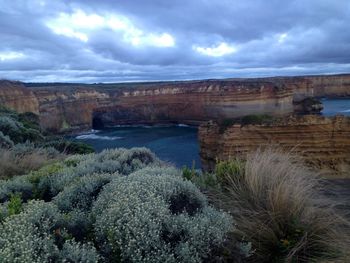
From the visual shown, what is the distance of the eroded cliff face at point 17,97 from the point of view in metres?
49.5

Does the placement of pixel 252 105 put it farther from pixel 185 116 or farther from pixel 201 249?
pixel 201 249

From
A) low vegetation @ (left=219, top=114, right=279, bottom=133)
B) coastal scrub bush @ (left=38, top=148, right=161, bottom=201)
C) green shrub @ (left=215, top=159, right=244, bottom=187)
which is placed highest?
coastal scrub bush @ (left=38, top=148, right=161, bottom=201)

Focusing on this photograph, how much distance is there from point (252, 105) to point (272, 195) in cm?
5029

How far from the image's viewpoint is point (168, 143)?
160 ft

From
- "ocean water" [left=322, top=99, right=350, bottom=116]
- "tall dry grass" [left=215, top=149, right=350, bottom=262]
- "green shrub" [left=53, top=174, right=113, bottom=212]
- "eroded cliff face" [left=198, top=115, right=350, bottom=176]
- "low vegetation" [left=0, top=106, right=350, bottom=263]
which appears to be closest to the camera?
"low vegetation" [left=0, top=106, right=350, bottom=263]

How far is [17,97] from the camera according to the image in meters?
51.6

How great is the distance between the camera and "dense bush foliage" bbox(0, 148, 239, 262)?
2.70 m

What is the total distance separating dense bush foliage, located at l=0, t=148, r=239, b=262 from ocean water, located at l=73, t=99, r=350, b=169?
2859 centimetres

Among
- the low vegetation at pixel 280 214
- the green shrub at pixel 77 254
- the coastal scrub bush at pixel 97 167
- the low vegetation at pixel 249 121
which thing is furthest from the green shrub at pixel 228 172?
the low vegetation at pixel 249 121

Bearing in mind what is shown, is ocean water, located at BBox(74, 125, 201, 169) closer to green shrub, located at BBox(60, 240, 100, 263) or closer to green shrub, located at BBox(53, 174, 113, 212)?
green shrub, located at BBox(53, 174, 113, 212)

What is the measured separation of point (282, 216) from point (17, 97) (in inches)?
2085

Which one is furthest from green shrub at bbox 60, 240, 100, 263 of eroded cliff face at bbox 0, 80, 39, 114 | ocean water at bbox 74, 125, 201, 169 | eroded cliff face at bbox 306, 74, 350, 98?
eroded cliff face at bbox 306, 74, 350, 98

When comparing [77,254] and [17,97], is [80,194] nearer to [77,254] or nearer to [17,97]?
[77,254]

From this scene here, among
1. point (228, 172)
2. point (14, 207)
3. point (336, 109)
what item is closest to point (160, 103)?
point (336, 109)
